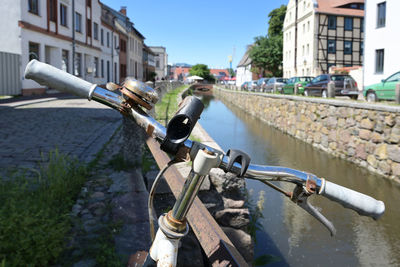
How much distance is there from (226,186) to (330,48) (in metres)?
39.3

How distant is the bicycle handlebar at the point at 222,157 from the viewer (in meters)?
1.07

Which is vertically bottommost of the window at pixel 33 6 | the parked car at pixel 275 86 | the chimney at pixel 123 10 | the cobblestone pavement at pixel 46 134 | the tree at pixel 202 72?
the cobblestone pavement at pixel 46 134

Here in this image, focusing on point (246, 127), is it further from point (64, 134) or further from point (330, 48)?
point (330, 48)

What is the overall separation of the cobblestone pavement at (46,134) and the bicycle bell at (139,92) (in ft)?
11.2

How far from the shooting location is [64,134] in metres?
7.92

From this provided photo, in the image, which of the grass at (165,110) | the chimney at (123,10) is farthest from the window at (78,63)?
the chimney at (123,10)

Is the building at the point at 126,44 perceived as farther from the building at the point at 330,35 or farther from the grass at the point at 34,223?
the grass at the point at 34,223

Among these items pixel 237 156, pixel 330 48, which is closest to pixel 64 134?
pixel 237 156

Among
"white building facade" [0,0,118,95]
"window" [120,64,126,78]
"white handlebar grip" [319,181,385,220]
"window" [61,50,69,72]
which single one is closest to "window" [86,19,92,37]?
"white building facade" [0,0,118,95]

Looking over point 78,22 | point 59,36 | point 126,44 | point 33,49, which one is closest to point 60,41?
point 59,36

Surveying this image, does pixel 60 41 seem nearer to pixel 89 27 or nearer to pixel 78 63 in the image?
pixel 78 63

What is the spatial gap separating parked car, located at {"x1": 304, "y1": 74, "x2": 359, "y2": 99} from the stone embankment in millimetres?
4018

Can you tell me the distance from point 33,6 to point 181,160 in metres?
20.4

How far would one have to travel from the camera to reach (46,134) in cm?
779
